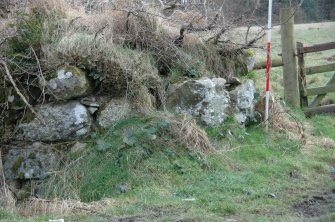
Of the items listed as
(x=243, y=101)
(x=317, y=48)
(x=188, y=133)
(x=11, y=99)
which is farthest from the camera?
(x=317, y=48)

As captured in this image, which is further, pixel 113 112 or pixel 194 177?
pixel 113 112

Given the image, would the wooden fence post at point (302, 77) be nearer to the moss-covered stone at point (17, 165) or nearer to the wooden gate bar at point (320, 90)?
the wooden gate bar at point (320, 90)

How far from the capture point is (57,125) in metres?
8.78

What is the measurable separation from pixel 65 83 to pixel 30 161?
4.21 feet

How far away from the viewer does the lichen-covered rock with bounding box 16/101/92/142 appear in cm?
877

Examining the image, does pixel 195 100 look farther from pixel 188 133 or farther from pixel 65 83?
pixel 65 83

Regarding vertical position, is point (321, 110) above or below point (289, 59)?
below

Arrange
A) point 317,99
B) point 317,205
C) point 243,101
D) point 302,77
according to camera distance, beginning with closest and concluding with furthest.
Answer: point 317,205 → point 243,101 → point 302,77 → point 317,99

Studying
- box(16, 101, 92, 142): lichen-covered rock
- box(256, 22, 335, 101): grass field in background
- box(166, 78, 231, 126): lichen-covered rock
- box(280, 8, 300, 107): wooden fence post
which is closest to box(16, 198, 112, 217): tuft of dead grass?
box(16, 101, 92, 142): lichen-covered rock

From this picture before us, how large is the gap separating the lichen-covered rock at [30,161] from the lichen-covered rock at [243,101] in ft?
10.5

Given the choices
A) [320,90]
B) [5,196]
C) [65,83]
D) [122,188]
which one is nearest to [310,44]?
[320,90]

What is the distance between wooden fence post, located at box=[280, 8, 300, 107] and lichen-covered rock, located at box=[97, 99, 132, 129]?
442 centimetres

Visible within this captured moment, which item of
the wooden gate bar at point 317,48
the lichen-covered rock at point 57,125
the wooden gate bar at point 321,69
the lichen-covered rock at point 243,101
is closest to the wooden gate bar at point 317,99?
the wooden gate bar at point 321,69

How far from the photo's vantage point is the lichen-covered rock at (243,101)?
32.8 ft
